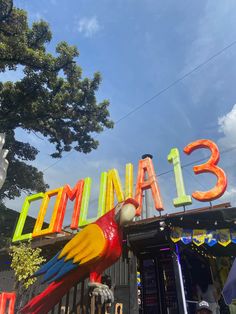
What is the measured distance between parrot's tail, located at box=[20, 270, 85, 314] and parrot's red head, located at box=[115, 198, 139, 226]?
1.42m

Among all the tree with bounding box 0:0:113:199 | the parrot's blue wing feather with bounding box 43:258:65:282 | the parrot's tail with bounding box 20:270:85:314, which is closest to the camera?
the parrot's tail with bounding box 20:270:85:314

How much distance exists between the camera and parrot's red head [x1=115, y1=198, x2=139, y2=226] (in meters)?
6.24

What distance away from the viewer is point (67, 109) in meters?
15.2

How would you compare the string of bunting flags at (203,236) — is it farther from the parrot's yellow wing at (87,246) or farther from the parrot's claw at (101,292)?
the parrot's claw at (101,292)

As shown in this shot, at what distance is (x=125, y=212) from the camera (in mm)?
6266

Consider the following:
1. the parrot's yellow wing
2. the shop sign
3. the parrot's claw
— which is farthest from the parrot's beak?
the shop sign

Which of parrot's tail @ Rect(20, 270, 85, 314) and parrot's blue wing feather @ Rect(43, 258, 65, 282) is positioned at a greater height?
parrot's blue wing feather @ Rect(43, 258, 65, 282)

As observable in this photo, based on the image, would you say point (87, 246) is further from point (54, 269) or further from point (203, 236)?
point (203, 236)

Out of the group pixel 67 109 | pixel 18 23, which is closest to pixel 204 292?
pixel 67 109

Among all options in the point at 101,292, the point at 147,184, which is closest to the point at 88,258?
the point at 101,292

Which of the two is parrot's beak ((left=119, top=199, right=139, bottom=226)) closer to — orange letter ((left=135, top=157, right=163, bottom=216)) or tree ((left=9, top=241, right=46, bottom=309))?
orange letter ((left=135, top=157, right=163, bottom=216))

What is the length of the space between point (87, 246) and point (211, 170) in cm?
487

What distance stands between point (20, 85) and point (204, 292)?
11.6 meters

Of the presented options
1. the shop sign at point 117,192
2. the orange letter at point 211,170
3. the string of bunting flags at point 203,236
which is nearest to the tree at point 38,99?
the shop sign at point 117,192
